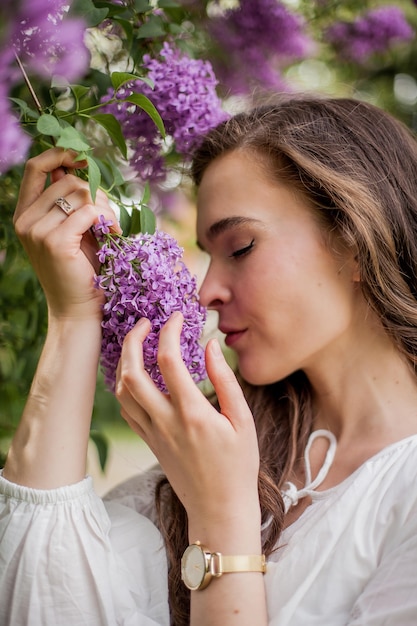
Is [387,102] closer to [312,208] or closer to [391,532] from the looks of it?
[312,208]

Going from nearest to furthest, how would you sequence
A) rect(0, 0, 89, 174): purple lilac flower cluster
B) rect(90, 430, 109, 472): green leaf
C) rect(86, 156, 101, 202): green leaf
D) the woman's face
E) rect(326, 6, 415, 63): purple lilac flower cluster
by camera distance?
rect(0, 0, 89, 174): purple lilac flower cluster → rect(86, 156, 101, 202): green leaf → the woman's face → rect(90, 430, 109, 472): green leaf → rect(326, 6, 415, 63): purple lilac flower cluster

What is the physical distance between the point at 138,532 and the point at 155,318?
0.49 meters

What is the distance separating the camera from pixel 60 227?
1.03m

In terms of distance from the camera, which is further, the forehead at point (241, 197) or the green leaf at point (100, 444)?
the green leaf at point (100, 444)

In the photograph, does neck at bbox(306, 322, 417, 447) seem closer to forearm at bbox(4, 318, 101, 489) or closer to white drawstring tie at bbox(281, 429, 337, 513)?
white drawstring tie at bbox(281, 429, 337, 513)

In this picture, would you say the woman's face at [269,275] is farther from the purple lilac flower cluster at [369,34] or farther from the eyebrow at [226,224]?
the purple lilac flower cluster at [369,34]

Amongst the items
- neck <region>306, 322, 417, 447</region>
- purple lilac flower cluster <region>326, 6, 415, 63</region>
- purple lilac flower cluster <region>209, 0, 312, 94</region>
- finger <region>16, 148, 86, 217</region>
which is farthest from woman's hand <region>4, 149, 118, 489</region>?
purple lilac flower cluster <region>326, 6, 415, 63</region>

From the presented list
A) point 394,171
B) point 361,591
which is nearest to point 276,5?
point 394,171

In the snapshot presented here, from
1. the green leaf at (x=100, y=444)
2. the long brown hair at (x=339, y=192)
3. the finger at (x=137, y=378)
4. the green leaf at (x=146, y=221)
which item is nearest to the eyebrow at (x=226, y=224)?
the long brown hair at (x=339, y=192)

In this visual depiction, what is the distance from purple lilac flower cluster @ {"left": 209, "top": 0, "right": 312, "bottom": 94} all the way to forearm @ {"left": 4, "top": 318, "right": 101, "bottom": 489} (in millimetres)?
707

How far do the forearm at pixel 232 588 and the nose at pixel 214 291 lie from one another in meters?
0.39

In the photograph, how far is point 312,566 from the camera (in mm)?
1103

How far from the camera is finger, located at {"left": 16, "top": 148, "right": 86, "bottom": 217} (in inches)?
39.4

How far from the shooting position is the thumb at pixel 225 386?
3.35ft
